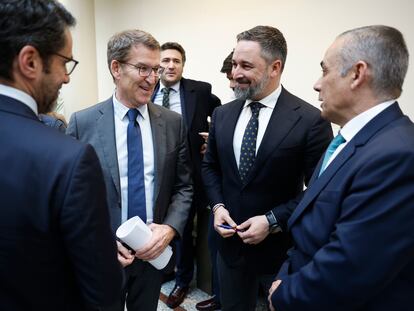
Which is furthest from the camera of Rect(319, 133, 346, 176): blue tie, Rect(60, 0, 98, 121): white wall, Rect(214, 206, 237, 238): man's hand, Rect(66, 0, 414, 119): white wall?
Rect(60, 0, 98, 121): white wall

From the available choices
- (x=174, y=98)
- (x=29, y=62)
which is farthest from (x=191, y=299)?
(x=29, y=62)

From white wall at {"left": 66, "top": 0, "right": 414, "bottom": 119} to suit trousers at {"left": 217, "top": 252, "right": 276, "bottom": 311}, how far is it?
153 centimetres

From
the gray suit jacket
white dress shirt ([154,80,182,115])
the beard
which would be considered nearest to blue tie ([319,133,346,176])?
the beard

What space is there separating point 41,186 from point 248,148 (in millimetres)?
986

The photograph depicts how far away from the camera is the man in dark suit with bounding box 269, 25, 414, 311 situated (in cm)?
79

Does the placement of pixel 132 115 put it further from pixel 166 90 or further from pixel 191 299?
pixel 191 299

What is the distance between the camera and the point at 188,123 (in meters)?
2.38

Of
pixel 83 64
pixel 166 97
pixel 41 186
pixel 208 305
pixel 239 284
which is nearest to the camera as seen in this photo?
pixel 41 186

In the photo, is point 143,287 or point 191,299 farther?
point 191,299

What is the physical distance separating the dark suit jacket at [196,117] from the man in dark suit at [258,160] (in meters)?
0.76

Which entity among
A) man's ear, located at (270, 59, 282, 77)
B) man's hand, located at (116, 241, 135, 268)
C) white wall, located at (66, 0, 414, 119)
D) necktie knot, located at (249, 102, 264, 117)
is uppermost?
white wall, located at (66, 0, 414, 119)

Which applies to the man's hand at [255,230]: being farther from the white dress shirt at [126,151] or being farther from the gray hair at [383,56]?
the gray hair at [383,56]

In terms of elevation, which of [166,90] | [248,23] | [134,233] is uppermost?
[248,23]

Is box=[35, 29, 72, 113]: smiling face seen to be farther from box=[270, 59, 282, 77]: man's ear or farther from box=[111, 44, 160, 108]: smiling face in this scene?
box=[270, 59, 282, 77]: man's ear
